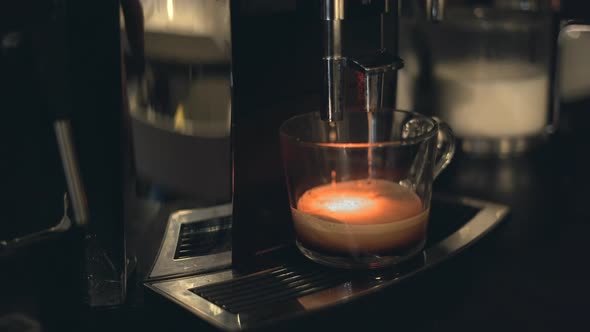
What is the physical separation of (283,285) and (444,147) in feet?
0.57

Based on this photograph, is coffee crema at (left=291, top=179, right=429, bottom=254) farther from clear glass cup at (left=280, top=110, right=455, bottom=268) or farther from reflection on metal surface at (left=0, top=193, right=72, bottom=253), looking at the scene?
reflection on metal surface at (left=0, top=193, right=72, bottom=253)

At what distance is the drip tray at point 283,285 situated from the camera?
1.61 ft

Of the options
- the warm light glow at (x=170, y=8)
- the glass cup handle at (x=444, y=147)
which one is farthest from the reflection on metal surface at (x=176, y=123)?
the glass cup handle at (x=444, y=147)

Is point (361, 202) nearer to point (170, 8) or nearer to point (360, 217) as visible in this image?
point (360, 217)

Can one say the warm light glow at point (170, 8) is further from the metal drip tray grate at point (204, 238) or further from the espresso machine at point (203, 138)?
the metal drip tray grate at point (204, 238)

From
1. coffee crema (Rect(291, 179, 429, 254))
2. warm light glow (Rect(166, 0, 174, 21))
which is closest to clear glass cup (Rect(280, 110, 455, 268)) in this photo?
coffee crema (Rect(291, 179, 429, 254))

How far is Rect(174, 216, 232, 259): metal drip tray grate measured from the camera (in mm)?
582

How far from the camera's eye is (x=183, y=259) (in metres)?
A: 0.57

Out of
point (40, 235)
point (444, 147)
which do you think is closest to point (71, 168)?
point (40, 235)

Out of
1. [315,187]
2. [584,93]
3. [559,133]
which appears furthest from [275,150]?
[584,93]

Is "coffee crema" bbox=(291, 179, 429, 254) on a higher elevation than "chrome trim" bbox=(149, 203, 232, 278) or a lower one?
higher

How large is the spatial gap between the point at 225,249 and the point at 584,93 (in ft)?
2.19

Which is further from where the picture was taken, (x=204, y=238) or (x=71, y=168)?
(x=204, y=238)

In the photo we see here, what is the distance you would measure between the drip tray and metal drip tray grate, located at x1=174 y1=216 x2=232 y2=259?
34 mm
